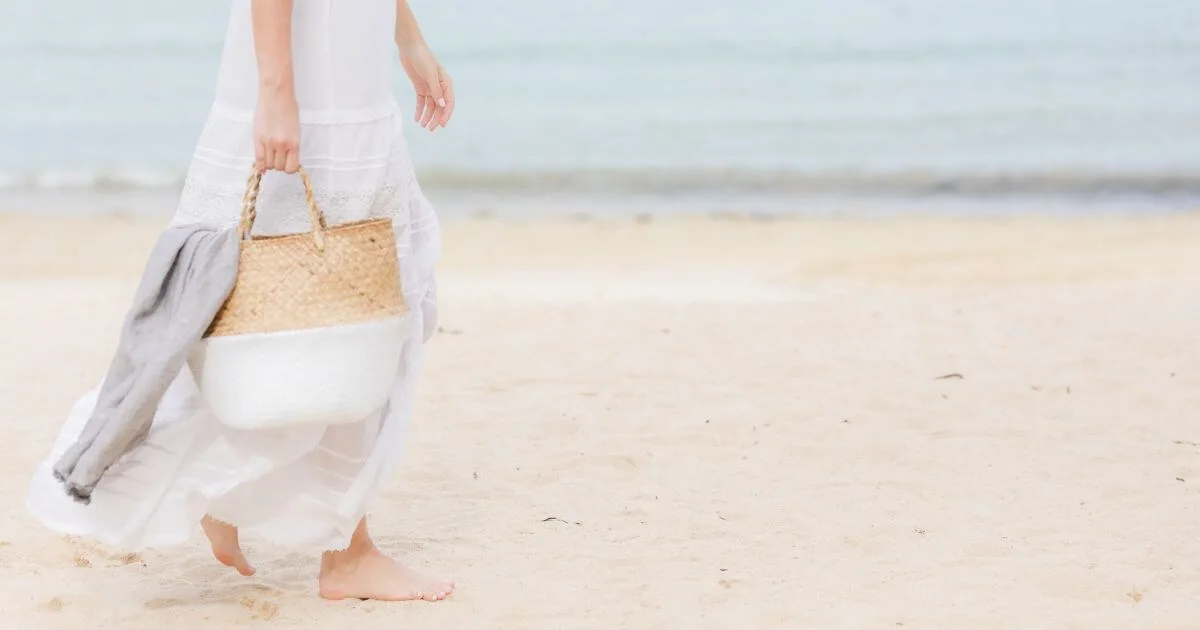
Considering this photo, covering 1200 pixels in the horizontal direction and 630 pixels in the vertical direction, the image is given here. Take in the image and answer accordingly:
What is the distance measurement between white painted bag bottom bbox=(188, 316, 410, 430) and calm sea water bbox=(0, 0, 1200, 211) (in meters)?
9.52

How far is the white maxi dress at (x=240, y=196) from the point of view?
2.83m

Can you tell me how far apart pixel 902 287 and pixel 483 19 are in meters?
14.8

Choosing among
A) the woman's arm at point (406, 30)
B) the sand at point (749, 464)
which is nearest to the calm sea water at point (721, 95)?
the sand at point (749, 464)

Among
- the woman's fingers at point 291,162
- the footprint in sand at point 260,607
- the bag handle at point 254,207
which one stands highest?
the woman's fingers at point 291,162

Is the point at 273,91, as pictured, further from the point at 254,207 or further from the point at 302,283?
the point at 302,283

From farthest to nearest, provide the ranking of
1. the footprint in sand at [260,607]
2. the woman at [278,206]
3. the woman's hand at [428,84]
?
the woman's hand at [428,84] < the footprint in sand at [260,607] < the woman at [278,206]

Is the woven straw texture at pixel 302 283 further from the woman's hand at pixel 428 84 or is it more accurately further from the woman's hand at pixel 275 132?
the woman's hand at pixel 428 84

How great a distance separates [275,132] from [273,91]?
0.07 metres

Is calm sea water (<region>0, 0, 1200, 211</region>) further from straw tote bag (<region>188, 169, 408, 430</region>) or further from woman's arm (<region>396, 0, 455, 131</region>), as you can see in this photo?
straw tote bag (<region>188, 169, 408, 430</region>)

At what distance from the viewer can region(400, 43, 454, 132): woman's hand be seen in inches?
129

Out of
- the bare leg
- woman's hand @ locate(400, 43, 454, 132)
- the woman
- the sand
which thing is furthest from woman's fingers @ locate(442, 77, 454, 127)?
the sand

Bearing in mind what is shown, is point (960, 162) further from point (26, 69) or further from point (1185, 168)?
point (26, 69)

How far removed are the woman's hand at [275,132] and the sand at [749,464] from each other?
0.96 m

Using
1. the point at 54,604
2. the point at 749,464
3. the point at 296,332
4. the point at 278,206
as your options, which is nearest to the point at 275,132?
the point at 278,206
